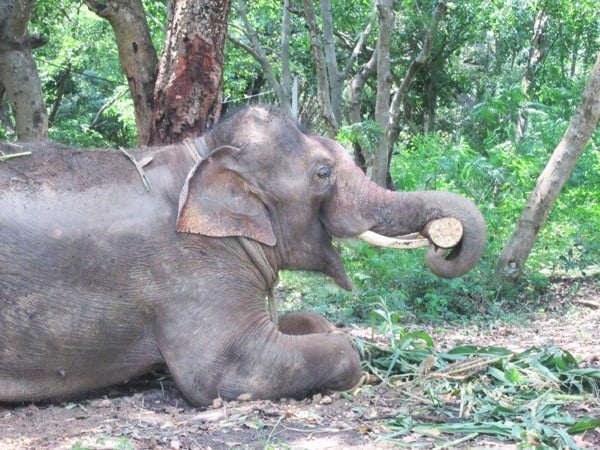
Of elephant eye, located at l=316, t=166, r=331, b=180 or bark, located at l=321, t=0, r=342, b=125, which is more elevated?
bark, located at l=321, t=0, r=342, b=125

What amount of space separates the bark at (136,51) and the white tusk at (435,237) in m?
2.91

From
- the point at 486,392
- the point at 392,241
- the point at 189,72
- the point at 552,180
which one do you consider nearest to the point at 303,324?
the point at 392,241

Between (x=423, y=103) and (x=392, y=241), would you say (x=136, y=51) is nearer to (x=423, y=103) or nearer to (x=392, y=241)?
(x=392, y=241)

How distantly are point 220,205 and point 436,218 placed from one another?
1.29 m

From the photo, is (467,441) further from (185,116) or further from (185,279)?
(185,116)

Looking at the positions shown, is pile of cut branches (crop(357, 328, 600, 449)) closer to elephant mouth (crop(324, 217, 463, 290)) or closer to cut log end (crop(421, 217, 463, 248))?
elephant mouth (crop(324, 217, 463, 290))

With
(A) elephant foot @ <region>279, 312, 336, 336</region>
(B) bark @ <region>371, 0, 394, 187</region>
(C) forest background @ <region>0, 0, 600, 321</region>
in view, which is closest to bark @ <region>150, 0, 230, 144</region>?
(C) forest background @ <region>0, 0, 600, 321</region>

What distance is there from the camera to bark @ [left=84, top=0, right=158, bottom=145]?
7988 millimetres

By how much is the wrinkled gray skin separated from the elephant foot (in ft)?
1.82

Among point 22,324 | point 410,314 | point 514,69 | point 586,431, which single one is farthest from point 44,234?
point 514,69

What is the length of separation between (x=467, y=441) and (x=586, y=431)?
0.55 metres

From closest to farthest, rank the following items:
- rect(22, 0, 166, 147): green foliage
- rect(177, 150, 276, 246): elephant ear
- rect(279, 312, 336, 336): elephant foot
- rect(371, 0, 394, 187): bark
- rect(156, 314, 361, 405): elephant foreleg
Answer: rect(156, 314, 361, 405): elephant foreleg → rect(177, 150, 276, 246): elephant ear → rect(279, 312, 336, 336): elephant foot → rect(371, 0, 394, 187): bark → rect(22, 0, 166, 147): green foliage

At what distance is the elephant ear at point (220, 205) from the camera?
5469mm

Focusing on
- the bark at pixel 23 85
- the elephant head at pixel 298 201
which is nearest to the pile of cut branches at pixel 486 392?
the elephant head at pixel 298 201
